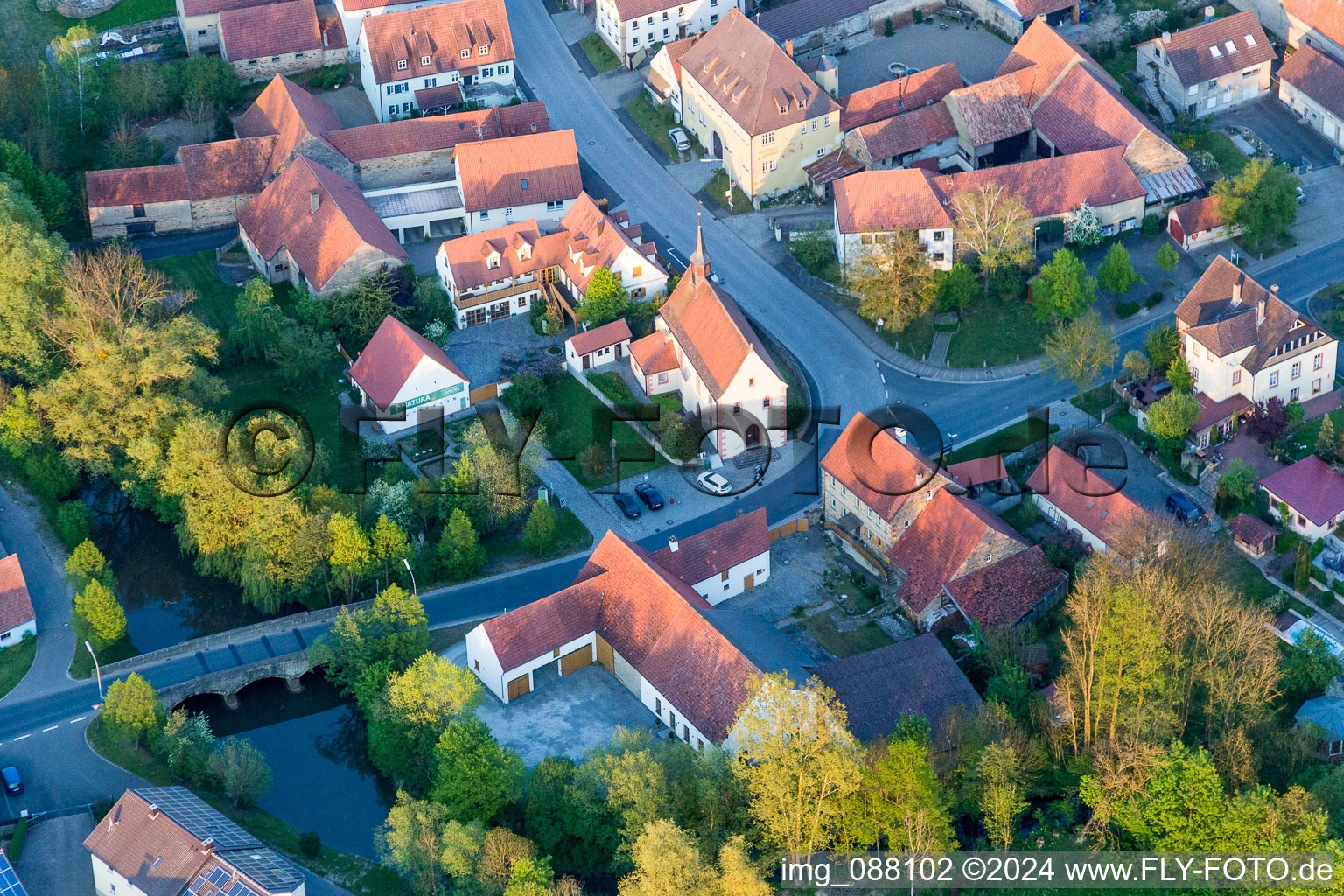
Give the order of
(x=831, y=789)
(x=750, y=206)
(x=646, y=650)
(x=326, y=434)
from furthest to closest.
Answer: (x=750, y=206) < (x=326, y=434) < (x=646, y=650) < (x=831, y=789)

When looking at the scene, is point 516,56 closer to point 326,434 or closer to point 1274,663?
point 326,434

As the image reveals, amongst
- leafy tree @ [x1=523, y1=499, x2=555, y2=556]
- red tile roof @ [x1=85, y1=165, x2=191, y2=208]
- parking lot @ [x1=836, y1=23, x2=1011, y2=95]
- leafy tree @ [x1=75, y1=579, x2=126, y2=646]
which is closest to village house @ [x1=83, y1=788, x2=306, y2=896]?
leafy tree @ [x1=75, y1=579, x2=126, y2=646]

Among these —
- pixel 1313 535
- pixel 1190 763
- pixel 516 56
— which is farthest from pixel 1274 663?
pixel 516 56

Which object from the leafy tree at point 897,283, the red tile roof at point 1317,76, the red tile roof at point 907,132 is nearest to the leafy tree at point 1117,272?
the leafy tree at point 897,283

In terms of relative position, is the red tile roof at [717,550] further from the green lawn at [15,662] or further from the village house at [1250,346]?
the green lawn at [15,662]

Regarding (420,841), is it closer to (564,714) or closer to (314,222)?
(564,714)

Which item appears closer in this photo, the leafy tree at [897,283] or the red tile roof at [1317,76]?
the leafy tree at [897,283]

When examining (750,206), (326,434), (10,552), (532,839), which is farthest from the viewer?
(750,206)
